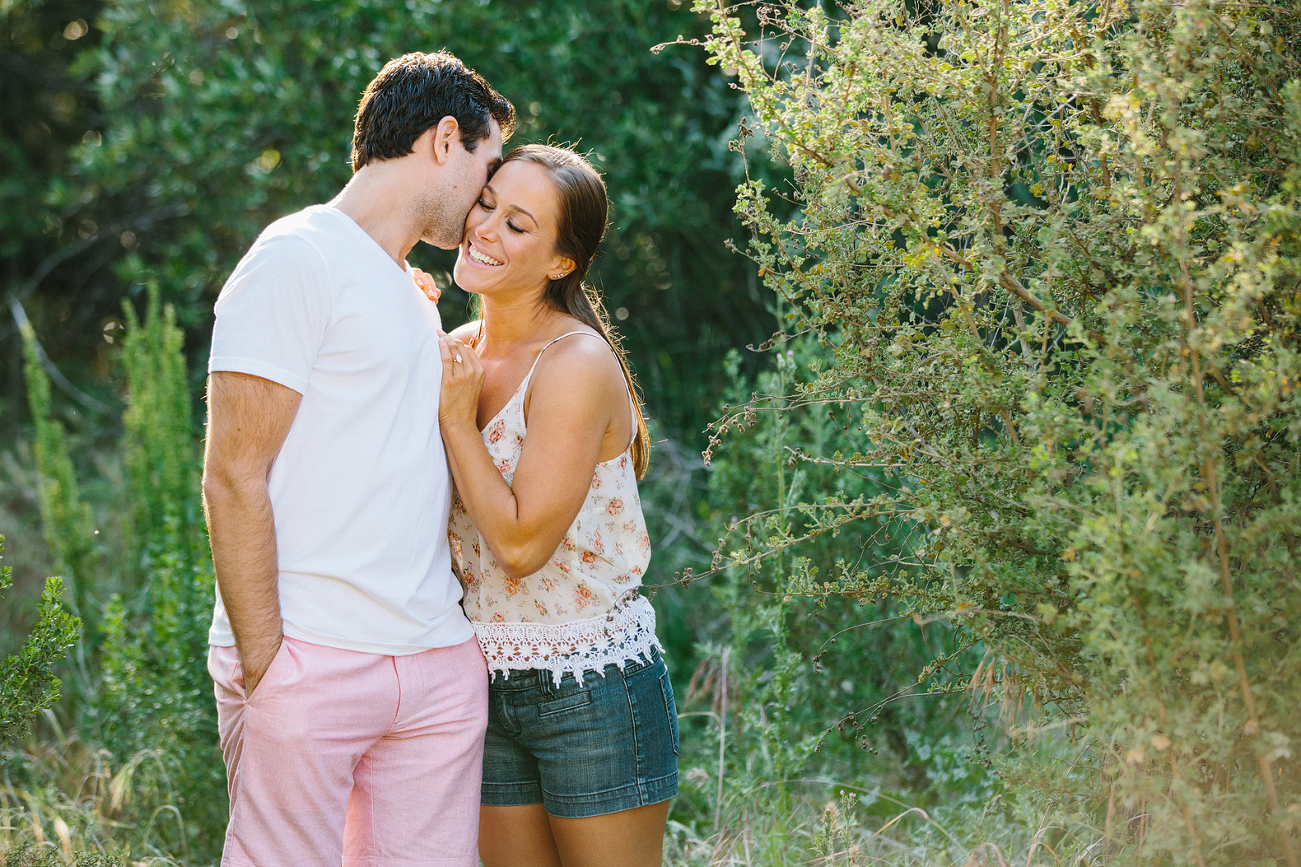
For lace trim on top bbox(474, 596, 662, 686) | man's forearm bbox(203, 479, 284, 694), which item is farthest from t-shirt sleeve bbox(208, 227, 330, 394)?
lace trim on top bbox(474, 596, 662, 686)

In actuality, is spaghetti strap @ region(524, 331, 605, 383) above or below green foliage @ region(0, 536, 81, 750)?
above

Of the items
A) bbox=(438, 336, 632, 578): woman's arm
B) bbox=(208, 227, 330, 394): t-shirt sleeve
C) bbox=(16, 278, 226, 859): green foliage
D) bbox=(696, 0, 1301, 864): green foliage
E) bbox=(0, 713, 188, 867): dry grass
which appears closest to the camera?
bbox=(696, 0, 1301, 864): green foliage

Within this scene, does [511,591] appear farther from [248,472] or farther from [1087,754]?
[1087,754]

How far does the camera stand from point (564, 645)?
6.49 ft

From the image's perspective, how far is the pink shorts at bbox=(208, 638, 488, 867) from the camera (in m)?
1.76

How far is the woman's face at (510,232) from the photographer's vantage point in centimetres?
209

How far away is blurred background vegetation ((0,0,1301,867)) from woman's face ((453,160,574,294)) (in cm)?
38

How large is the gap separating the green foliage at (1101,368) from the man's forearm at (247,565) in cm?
88

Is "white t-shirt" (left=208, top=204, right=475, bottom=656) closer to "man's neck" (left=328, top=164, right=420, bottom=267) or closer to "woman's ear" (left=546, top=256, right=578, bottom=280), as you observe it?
"man's neck" (left=328, top=164, right=420, bottom=267)

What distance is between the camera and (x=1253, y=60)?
5.19 feet

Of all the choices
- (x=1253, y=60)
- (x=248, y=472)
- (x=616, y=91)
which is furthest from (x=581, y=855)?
(x=616, y=91)

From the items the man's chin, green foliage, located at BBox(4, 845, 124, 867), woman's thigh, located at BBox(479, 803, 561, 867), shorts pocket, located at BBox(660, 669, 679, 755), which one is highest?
the man's chin

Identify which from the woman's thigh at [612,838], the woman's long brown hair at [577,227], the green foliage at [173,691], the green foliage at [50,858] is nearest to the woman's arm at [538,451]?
the woman's long brown hair at [577,227]

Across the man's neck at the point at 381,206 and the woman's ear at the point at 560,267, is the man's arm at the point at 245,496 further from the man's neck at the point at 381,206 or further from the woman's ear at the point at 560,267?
the woman's ear at the point at 560,267
